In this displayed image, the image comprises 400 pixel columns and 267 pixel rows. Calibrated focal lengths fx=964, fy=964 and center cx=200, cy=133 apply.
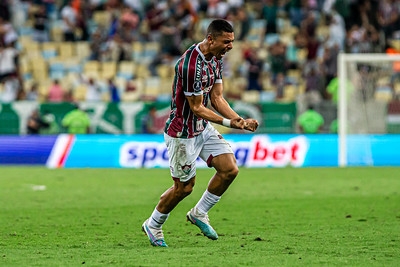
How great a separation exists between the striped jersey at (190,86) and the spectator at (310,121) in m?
14.7

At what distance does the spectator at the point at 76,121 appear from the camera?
983 inches

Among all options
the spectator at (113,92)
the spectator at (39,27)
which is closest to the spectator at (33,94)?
the spectator at (113,92)

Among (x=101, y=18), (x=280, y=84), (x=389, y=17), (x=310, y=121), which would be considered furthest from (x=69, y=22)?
(x=389, y=17)

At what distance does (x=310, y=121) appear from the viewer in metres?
24.8

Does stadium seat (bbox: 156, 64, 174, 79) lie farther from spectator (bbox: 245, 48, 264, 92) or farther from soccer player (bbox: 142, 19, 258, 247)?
soccer player (bbox: 142, 19, 258, 247)

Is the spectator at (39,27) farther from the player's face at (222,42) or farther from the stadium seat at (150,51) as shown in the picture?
the player's face at (222,42)

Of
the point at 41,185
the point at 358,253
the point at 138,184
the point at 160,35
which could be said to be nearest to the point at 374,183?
the point at 138,184

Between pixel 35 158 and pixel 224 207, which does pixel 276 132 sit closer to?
pixel 35 158

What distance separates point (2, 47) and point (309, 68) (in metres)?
9.28

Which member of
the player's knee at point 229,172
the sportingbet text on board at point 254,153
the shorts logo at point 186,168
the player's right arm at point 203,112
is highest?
the player's right arm at point 203,112

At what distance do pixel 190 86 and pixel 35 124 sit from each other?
1610 centimetres

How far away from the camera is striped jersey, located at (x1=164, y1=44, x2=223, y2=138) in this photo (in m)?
9.55

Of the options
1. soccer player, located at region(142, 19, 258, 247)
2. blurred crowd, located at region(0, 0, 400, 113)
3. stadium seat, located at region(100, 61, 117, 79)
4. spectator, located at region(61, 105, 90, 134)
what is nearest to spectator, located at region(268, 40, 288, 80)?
blurred crowd, located at region(0, 0, 400, 113)

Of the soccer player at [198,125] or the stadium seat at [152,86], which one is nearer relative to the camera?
the soccer player at [198,125]
